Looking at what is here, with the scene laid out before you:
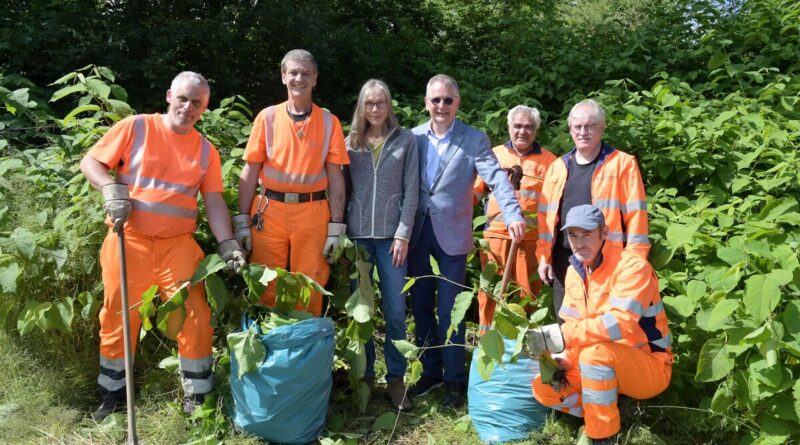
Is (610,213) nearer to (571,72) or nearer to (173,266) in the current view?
(173,266)

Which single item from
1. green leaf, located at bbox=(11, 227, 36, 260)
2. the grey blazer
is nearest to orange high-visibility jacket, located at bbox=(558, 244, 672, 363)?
the grey blazer

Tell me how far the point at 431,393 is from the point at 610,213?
139 centimetres

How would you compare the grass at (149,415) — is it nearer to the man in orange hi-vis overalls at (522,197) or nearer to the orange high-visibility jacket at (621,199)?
the man in orange hi-vis overalls at (522,197)

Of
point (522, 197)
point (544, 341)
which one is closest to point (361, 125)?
point (522, 197)

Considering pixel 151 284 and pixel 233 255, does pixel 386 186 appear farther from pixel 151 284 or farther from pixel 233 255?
pixel 151 284

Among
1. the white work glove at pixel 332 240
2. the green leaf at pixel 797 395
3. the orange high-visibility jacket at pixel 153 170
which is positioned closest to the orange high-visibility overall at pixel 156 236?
the orange high-visibility jacket at pixel 153 170

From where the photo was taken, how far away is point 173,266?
3137 millimetres

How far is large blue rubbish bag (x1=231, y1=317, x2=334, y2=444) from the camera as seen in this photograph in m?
2.96

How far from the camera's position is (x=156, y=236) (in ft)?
10.2

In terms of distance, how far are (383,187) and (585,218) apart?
1.02 metres

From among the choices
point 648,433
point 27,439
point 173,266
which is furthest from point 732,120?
point 27,439

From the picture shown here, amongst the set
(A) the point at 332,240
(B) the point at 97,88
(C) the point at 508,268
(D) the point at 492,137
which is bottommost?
(C) the point at 508,268

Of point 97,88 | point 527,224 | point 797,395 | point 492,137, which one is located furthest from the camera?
point 492,137

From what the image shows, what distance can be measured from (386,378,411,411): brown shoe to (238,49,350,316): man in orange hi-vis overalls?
2.37ft
